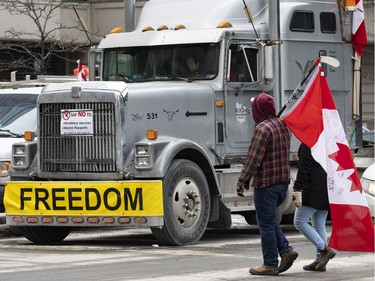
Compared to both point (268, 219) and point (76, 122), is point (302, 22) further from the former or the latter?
point (268, 219)

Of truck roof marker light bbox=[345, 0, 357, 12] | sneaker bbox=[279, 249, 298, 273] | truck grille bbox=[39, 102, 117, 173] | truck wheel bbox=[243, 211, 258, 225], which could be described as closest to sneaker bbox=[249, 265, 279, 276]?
sneaker bbox=[279, 249, 298, 273]

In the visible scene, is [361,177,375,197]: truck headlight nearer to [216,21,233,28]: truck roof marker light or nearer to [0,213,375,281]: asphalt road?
[0,213,375,281]: asphalt road

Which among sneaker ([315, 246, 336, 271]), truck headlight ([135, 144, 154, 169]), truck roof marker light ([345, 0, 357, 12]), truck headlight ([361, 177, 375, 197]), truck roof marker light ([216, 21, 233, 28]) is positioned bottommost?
sneaker ([315, 246, 336, 271])

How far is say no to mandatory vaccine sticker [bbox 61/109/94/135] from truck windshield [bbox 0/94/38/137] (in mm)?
2483

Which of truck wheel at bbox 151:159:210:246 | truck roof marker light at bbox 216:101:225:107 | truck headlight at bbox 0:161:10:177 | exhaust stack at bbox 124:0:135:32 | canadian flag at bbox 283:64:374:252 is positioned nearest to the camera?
canadian flag at bbox 283:64:374:252

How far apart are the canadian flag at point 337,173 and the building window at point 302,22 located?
184 inches

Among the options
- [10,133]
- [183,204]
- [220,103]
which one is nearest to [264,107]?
[183,204]

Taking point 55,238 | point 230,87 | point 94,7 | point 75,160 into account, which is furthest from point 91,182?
point 94,7

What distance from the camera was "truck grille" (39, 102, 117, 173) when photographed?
1573cm

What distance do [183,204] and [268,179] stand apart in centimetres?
364

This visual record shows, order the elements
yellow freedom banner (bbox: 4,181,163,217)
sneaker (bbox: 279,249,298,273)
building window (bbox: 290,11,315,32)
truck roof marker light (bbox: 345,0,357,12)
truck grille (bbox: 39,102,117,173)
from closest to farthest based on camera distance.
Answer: sneaker (bbox: 279,249,298,273) → yellow freedom banner (bbox: 4,181,163,217) → truck grille (bbox: 39,102,117,173) → building window (bbox: 290,11,315,32) → truck roof marker light (bbox: 345,0,357,12)

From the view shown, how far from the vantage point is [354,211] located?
41.9 feet

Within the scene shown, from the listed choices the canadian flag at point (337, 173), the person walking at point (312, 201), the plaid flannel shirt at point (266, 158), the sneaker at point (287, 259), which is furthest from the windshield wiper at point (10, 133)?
the sneaker at point (287, 259)

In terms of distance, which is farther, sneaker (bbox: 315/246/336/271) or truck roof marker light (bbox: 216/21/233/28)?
truck roof marker light (bbox: 216/21/233/28)
